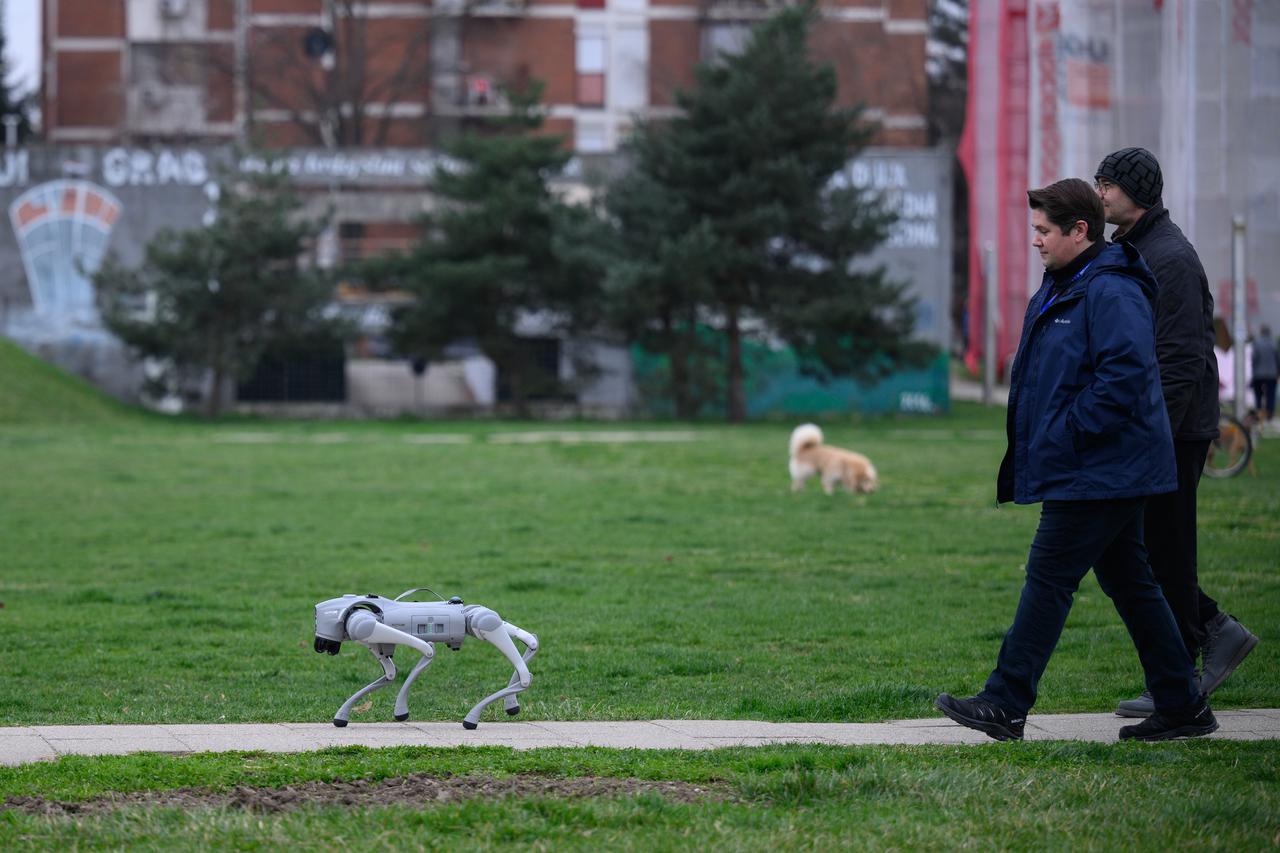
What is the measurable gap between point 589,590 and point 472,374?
33631mm

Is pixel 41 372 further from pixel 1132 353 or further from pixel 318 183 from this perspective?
pixel 1132 353

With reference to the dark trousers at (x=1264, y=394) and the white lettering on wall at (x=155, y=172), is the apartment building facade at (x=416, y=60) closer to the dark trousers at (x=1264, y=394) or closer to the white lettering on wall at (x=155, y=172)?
the white lettering on wall at (x=155, y=172)

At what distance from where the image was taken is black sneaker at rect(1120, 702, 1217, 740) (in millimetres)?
6238

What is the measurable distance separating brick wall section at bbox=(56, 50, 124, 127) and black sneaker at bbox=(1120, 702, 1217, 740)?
6223 cm

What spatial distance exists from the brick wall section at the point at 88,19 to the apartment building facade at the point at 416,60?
5 centimetres

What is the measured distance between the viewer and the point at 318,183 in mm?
45375

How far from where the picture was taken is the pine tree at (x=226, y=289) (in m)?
40.2

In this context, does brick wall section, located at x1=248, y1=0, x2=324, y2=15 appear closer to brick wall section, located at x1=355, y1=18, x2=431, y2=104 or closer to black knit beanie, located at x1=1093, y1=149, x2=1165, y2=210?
brick wall section, located at x1=355, y1=18, x2=431, y2=104

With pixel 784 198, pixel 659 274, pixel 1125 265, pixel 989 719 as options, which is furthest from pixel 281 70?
pixel 989 719

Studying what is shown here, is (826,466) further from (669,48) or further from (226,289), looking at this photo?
(669,48)

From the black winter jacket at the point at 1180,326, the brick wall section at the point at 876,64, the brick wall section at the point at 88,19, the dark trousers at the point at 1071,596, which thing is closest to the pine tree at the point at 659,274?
the brick wall section at the point at 876,64

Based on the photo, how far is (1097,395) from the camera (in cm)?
598

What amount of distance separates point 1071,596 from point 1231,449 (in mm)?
15135

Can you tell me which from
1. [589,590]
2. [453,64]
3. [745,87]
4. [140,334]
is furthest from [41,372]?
[589,590]
